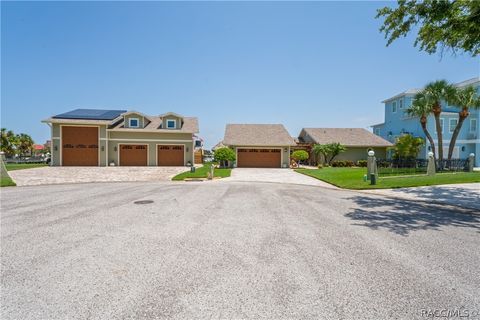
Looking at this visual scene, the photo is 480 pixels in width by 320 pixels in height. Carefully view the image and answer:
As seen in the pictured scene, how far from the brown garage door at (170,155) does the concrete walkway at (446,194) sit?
20479 millimetres

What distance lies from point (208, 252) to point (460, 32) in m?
12.4

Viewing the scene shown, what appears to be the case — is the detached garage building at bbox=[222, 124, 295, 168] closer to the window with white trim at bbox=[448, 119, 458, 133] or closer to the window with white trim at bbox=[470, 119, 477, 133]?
the window with white trim at bbox=[448, 119, 458, 133]

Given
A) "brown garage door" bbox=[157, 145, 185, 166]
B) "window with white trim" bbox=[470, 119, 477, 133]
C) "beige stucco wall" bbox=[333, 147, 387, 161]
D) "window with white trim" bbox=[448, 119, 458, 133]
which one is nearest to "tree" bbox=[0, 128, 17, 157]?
"brown garage door" bbox=[157, 145, 185, 166]

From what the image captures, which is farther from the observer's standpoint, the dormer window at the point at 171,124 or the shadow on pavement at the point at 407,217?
the dormer window at the point at 171,124

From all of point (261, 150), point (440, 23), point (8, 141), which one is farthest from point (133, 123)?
point (8, 141)

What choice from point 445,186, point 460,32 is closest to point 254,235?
point 460,32

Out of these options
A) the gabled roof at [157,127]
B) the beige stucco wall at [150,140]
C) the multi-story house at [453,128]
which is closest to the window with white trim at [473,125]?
the multi-story house at [453,128]

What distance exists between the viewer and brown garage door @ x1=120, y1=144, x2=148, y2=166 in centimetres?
2686

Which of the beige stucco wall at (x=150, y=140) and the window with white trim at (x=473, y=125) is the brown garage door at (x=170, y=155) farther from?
the window with white trim at (x=473, y=125)

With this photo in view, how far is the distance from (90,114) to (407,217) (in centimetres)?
3217

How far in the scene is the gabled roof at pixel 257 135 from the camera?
29109 mm

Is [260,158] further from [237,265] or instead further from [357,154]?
[237,265]

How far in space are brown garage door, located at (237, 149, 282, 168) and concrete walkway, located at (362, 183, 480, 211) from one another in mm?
17648

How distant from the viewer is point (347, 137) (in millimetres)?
32156
